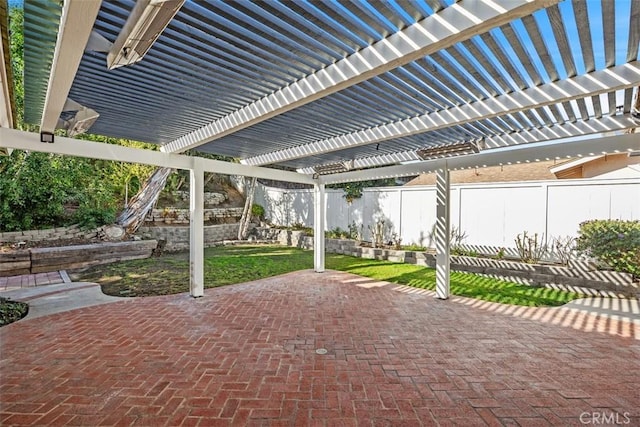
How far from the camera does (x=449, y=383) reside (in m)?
3.33

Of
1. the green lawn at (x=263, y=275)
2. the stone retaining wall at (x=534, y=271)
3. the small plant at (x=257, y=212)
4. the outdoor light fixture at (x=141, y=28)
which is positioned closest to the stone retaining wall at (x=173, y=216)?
the small plant at (x=257, y=212)

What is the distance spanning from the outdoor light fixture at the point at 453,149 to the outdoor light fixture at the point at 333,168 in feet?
6.34

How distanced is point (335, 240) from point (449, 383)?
963cm

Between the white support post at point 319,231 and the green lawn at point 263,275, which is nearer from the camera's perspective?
the green lawn at point 263,275

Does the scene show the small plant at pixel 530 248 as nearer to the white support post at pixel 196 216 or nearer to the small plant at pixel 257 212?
the white support post at pixel 196 216

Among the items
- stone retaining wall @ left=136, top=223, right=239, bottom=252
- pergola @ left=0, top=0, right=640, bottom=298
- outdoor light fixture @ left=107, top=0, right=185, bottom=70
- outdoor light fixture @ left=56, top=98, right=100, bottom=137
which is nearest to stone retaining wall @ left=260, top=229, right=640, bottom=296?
pergola @ left=0, top=0, right=640, bottom=298

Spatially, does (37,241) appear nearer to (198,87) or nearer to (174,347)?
(174,347)

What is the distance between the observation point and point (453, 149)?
5918 millimetres

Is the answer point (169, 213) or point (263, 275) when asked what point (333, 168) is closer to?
point (263, 275)

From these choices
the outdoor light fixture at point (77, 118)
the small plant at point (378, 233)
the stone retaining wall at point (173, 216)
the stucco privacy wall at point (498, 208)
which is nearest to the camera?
the outdoor light fixture at point (77, 118)

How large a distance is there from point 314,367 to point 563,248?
25.2 feet

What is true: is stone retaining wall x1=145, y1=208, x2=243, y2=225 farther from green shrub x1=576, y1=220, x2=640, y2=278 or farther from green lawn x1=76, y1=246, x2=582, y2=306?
green shrub x1=576, y1=220, x2=640, y2=278

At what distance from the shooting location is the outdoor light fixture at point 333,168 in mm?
7926

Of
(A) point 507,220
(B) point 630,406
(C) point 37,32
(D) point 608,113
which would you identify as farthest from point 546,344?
(C) point 37,32
